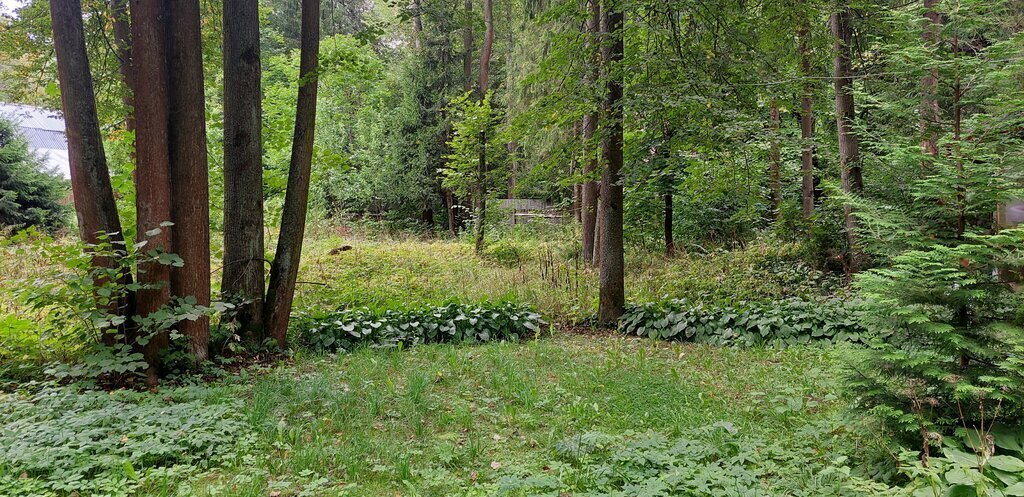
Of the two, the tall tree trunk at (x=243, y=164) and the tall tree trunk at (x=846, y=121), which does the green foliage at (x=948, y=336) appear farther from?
the tall tree trunk at (x=846, y=121)

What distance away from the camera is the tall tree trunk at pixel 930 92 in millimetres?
4426

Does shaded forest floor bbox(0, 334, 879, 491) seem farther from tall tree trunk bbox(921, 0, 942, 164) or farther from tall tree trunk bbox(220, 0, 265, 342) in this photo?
tall tree trunk bbox(921, 0, 942, 164)

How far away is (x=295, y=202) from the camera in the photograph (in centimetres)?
597

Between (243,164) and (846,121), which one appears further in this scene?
(846,121)

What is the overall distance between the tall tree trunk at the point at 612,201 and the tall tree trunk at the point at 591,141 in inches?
7.3

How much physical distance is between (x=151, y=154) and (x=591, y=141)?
4.94 meters

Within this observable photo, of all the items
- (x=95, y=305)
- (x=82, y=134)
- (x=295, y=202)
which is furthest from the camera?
(x=295, y=202)

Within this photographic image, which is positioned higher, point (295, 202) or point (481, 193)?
point (481, 193)

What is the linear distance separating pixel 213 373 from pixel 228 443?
1.88m

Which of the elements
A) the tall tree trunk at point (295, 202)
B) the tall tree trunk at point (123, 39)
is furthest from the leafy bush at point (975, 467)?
the tall tree trunk at point (123, 39)

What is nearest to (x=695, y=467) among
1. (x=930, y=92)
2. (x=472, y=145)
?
(x=930, y=92)

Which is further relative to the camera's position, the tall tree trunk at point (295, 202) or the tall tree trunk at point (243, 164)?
the tall tree trunk at point (295, 202)

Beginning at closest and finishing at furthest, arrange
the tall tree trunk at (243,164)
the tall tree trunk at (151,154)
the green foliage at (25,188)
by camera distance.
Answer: the tall tree trunk at (151,154) < the tall tree trunk at (243,164) < the green foliage at (25,188)

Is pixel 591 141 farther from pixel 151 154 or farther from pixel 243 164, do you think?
pixel 151 154
